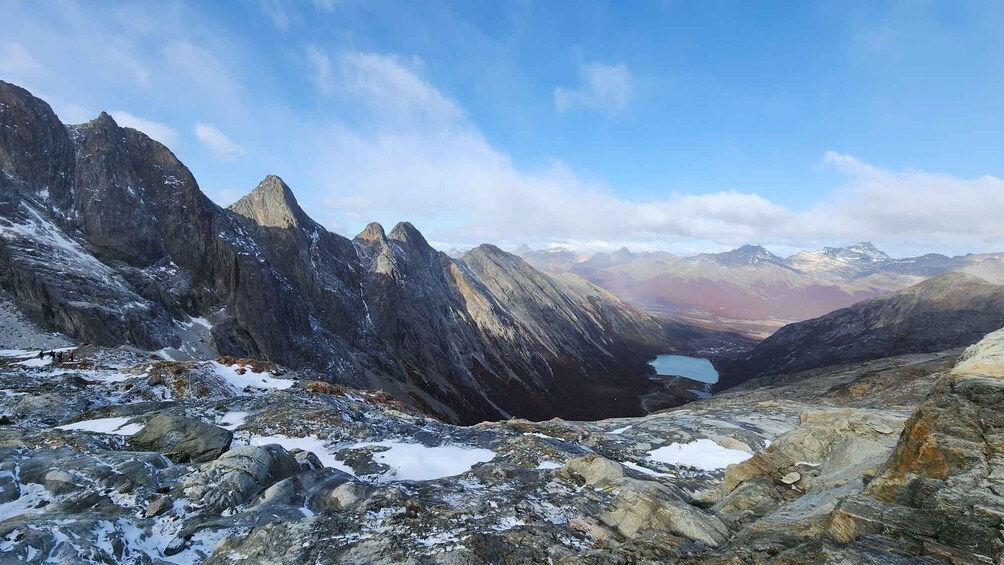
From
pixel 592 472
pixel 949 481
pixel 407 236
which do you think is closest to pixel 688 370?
pixel 407 236

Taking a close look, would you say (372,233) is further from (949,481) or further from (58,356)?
(949,481)

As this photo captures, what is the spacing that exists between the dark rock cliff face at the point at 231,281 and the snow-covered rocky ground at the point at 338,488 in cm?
3784

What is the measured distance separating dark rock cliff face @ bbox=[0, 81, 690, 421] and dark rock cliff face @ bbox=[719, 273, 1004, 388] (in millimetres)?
67704

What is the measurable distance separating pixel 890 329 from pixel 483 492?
16588 cm

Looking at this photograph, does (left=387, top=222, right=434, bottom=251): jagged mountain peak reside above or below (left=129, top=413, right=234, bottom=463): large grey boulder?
above

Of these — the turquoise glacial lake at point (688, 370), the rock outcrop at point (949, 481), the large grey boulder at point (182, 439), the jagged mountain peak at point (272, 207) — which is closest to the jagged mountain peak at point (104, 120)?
the jagged mountain peak at point (272, 207)

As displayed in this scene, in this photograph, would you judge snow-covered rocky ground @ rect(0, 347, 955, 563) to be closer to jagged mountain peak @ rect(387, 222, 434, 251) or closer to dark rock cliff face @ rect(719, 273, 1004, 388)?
jagged mountain peak @ rect(387, 222, 434, 251)

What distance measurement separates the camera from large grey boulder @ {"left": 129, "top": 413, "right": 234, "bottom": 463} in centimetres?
1758

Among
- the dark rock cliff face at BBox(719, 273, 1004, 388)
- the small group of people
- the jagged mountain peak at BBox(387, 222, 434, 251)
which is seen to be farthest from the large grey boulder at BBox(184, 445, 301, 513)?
the dark rock cliff face at BBox(719, 273, 1004, 388)

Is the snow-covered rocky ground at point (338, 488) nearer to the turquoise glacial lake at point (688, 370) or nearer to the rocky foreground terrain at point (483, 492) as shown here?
the rocky foreground terrain at point (483, 492)

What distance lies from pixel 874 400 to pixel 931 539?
195ft

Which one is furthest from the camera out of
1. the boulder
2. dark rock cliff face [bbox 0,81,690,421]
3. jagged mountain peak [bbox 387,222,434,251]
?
jagged mountain peak [bbox 387,222,434,251]

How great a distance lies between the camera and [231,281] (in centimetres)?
7250

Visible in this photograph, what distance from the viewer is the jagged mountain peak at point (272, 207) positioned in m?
95.4
